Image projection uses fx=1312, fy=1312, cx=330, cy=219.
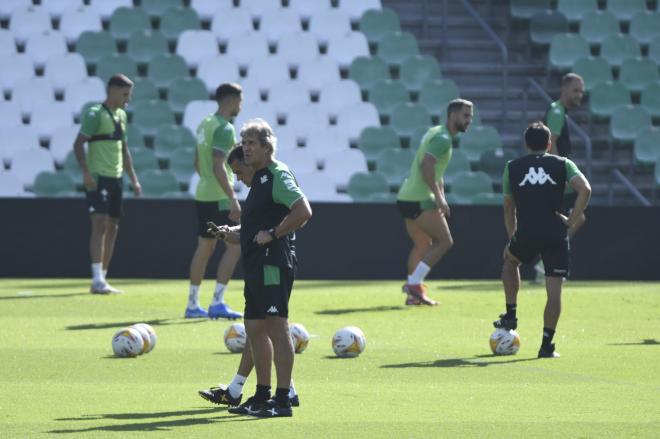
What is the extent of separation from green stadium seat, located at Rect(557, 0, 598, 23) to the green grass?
886cm

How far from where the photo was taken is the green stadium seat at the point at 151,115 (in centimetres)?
2155

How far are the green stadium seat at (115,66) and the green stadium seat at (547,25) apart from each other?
7.06 metres

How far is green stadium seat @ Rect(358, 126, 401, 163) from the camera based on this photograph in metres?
21.7

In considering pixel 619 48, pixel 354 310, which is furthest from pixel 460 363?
pixel 619 48

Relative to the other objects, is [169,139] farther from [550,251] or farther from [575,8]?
[550,251]

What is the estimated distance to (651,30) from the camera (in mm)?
23859

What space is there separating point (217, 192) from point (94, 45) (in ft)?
31.0

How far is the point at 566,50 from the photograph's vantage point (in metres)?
23.1

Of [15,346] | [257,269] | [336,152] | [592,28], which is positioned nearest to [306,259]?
[336,152]

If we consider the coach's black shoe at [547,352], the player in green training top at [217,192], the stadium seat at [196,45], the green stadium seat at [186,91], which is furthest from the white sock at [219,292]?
the stadium seat at [196,45]

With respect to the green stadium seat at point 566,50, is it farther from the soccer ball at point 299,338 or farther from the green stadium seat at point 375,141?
the soccer ball at point 299,338

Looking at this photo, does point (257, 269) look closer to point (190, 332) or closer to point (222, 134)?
point (190, 332)

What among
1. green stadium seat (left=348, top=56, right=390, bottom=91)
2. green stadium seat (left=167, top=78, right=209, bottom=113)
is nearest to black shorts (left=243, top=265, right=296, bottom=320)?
green stadium seat (left=167, top=78, right=209, bottom=113)

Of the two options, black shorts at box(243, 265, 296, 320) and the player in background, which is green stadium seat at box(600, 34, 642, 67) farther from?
black shorts at box(243, 265, 296, 320)
